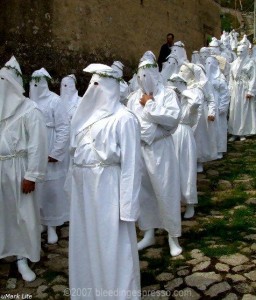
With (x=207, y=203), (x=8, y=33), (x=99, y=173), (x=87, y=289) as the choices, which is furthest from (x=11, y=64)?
(x=8, y=33)

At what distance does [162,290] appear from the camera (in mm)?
4461

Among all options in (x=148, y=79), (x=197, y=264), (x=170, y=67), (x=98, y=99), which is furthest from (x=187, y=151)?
(x=170, y=67)

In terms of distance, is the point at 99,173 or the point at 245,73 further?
the point at 245,73

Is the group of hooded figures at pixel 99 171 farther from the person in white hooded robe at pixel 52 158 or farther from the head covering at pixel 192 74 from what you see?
the head covering at pixel 192 74

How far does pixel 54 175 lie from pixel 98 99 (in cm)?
231

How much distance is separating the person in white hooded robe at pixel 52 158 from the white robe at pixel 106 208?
204 centimetres

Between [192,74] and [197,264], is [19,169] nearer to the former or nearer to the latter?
[197,264]

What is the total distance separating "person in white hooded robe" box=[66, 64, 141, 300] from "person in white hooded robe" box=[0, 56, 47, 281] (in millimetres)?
859

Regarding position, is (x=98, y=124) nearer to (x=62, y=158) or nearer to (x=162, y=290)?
(x=162, y=290)

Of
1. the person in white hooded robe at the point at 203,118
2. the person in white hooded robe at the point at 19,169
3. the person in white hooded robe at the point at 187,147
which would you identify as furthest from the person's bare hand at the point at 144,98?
the person in white hooded robe at the point at 203,118

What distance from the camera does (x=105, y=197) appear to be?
3.83m

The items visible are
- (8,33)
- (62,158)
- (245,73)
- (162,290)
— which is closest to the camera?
(162,290)

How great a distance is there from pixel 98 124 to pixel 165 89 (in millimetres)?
1656

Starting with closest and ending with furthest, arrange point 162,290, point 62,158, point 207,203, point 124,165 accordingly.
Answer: point 124,165, point 162,290, point 62,158, point 207,203
